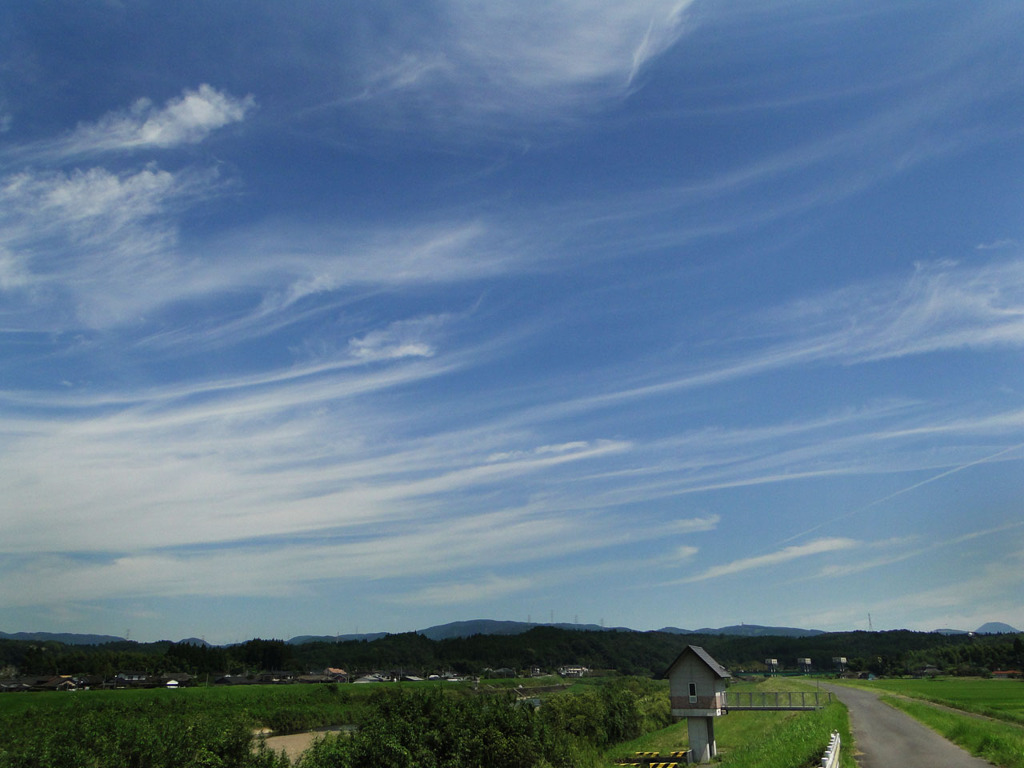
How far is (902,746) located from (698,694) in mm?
14789

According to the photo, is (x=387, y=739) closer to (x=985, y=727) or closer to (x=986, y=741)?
(x=986, y=741)

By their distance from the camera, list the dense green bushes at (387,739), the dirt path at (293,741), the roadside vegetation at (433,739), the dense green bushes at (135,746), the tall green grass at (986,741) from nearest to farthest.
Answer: the tall green grass at (986,741)
the roadside vegetation at (433,739)
the dense green bushes at (387,739)
the dense green bushes at (135,746)
the dirt path at (293,741)

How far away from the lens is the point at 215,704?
10300 centimetres

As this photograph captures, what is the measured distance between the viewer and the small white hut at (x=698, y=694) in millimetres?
42938

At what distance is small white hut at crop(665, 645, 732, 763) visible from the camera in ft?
141

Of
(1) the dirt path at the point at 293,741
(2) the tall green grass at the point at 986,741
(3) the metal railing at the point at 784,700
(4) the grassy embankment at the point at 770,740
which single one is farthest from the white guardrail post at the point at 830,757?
(1) the dirt path at the point at 293,741

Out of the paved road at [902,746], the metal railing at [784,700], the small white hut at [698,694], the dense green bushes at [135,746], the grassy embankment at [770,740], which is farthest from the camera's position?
the metal railing at [784,700]

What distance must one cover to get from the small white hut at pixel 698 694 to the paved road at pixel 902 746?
742 centimetres

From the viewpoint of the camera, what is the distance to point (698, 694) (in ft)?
141

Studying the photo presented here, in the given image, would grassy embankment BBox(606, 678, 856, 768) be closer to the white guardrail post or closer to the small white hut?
the small white hut

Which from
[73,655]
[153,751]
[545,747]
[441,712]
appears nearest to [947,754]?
[545,747]

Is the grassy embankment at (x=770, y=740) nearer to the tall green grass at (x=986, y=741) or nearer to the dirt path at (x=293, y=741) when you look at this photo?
the tall green grass at (x=986, y=741)

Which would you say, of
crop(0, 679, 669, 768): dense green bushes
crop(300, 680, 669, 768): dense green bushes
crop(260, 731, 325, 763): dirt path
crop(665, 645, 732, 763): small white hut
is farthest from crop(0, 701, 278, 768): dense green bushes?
crop(260, 731, 325, 763): dirt path

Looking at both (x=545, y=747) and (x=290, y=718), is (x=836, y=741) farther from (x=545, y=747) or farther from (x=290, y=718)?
(x=290, y=718)
